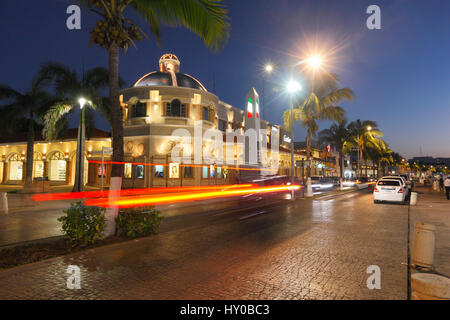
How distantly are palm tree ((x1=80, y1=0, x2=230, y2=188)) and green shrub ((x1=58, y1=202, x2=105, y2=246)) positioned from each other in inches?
37.9

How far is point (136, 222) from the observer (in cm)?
816

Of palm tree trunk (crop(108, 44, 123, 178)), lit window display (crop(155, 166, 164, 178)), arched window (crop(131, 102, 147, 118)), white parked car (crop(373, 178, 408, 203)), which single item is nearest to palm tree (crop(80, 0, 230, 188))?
palm tree trunk (crop(108, 44, 123, 178))

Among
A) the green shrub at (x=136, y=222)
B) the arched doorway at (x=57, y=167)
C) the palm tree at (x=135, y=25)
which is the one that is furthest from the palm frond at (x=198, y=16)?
the arched doorway at (x=57, y=167)

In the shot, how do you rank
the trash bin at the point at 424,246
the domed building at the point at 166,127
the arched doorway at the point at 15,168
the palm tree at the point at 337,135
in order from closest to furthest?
the trash bin at the point at 424,246 < the domed building at the point at 166,127 < the arched doorway at the point at 15,168 < the palm tree at the point at 337,135

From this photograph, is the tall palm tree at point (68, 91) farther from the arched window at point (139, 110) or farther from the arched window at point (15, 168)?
the arched window at point (15, 168)

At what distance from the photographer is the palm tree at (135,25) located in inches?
275

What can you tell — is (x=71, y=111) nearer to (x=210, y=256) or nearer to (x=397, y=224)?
(x=210, y=256)

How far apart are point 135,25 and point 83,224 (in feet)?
17.6

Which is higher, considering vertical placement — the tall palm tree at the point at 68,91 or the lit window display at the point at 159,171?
the tall palm tree at the point at 68,91

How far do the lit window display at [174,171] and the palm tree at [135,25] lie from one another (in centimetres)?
2186

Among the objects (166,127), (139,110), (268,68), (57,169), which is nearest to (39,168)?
(57,169)

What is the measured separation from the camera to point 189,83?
1321 inches

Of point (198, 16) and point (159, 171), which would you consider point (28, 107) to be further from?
point (198, 16)

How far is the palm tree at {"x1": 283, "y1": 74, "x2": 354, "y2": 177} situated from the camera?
75.3ft
